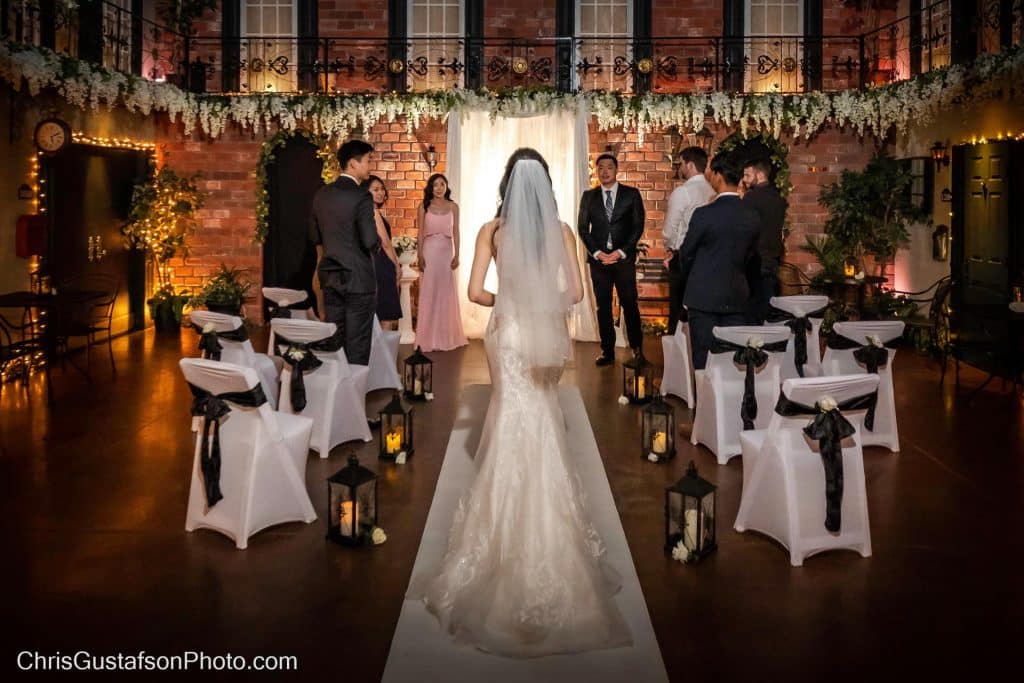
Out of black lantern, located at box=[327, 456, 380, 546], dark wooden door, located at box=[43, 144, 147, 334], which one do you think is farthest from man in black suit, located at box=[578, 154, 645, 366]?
black lantern, located at box=[327, 456, 380, 546]

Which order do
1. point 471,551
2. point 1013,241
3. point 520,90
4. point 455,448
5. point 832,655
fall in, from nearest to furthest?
point 832,655 → point 471,551 → point 455,448 → point 1013,241 → point 520,90

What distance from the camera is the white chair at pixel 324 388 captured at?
19.6 ft

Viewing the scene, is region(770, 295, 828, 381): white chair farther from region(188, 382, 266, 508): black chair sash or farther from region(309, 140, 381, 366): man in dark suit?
region(188, 382, 266, 508): black chair sash

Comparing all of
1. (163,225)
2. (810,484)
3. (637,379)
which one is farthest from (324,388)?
(163,225)

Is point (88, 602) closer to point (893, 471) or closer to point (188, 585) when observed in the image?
point (188, 585)

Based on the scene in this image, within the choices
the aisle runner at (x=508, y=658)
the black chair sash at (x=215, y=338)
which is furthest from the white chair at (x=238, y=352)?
the aisle runner at (x=508, y=658)

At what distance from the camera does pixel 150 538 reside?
15.3 ft

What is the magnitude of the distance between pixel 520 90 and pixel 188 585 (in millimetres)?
8452

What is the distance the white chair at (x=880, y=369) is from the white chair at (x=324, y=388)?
2870mm

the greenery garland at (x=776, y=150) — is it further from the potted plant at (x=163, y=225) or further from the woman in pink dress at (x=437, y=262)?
the potted plant at (x=163, y=225)

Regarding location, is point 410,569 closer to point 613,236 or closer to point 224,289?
point 613,236

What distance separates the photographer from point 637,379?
25.1 feet

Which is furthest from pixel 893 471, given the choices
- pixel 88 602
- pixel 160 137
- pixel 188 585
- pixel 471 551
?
pixel 160 137

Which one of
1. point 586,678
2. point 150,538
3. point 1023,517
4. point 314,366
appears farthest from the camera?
point 314,366
